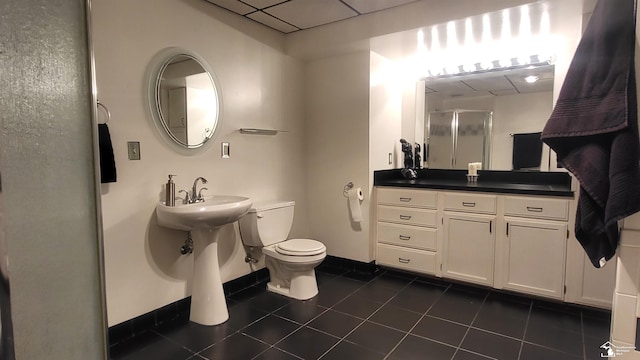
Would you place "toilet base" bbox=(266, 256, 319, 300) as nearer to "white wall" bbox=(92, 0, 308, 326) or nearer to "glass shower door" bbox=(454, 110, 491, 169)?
"white wall" bbox=(92, 0, 308, 326)

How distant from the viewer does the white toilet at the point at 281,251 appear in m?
2.56

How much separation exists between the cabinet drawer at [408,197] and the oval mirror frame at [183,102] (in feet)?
5.01

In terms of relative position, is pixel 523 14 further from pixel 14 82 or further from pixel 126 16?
pixel 14 82

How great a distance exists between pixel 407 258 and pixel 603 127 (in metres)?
2.26

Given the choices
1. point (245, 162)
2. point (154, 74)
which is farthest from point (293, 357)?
point (154, 74)

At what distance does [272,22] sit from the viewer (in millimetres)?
2791

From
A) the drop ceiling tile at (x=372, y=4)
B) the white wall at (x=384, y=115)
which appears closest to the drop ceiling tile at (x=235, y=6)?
the drop ceiling tile at (x=372, y=4)

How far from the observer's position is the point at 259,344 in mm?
2000

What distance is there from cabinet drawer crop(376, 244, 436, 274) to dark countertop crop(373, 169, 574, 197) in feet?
1.84

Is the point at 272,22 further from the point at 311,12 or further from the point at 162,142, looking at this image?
the point at 162,142

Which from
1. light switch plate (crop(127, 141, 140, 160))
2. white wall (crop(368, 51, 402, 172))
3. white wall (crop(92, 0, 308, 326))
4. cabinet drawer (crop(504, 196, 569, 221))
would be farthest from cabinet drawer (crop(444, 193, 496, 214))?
light switch plate (crop(127, 141, 140, 160))

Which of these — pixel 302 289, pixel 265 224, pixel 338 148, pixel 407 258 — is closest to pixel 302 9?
pixel 338 148

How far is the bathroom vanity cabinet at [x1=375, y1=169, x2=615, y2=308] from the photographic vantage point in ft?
7.73

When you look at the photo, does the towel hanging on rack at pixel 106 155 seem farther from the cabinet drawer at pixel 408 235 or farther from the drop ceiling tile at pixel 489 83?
the drop ceiling tile at pixel 489 83
